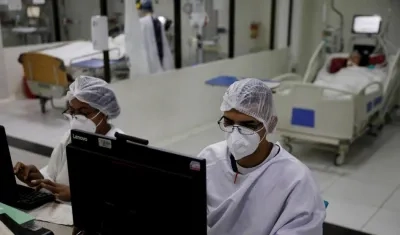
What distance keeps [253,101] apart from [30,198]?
3.14 ft

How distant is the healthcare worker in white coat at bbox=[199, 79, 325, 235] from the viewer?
1522mm

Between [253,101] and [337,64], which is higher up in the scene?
[253,101]

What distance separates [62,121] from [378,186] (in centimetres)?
338

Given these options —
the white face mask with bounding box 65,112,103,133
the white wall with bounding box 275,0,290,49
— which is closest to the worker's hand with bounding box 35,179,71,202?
the white face mask with bounding box 65,112,103,133

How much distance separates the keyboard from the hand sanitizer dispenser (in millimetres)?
2246

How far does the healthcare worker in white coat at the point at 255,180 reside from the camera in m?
1.52

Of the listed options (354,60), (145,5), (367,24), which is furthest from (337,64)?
(145,5)

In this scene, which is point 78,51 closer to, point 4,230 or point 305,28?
point 305,28

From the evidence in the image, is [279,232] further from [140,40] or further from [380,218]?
[140,40]

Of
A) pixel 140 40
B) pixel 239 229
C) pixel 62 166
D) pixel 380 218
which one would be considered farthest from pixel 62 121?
pixel 239 229

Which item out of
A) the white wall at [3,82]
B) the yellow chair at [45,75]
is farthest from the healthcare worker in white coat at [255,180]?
the white wall at [3,82]

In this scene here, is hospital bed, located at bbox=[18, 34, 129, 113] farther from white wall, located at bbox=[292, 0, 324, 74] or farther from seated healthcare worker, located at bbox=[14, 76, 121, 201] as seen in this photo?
white wall, located at bbox=[292, 0, 324, 74]

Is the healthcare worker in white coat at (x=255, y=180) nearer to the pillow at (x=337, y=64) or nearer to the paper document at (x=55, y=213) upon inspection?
the paper document at (x=55, y=213)

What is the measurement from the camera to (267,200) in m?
1.58
